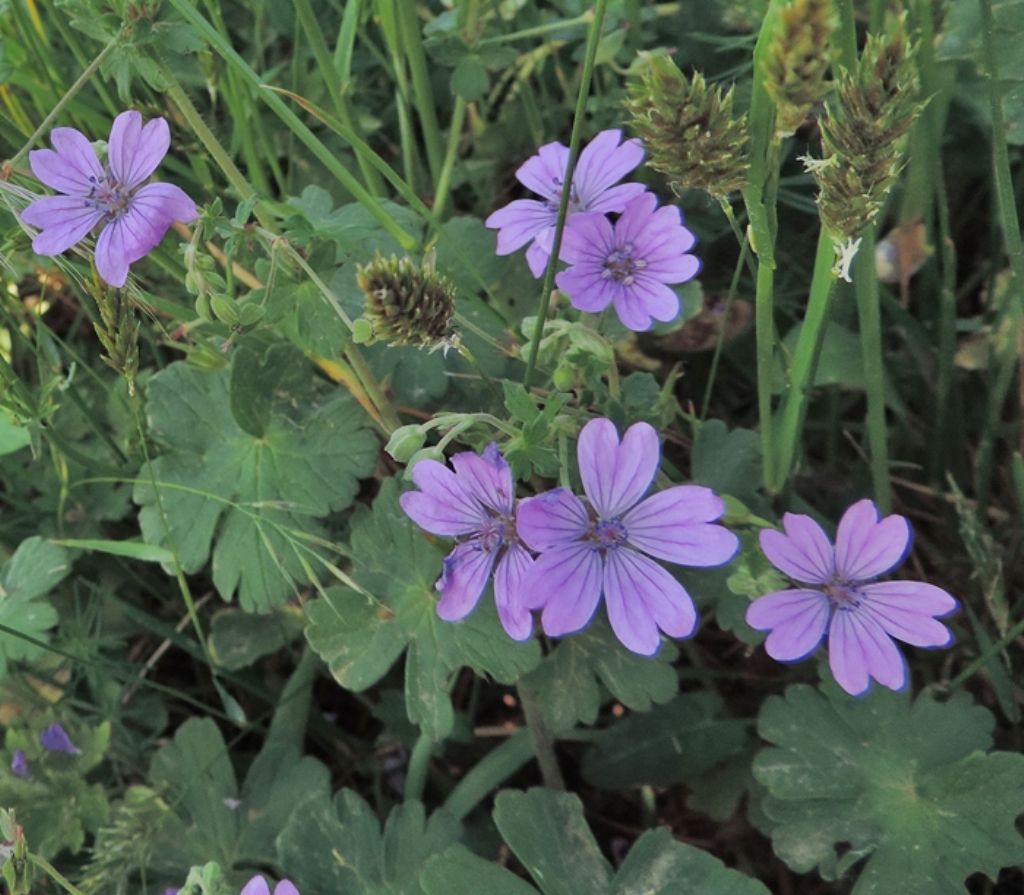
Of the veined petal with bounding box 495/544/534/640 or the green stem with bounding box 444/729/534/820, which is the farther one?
the green stem with bounding box 444/729/534/820

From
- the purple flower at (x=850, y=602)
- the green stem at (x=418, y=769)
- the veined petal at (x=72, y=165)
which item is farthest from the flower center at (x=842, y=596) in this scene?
the veined petal at (x=72, y=165)

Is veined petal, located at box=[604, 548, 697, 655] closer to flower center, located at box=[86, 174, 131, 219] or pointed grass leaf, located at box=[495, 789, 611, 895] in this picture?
pointed grass leaf, located at box=[495, 789, 611, 895]

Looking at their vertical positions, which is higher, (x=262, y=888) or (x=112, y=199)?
(x=112, y=199)

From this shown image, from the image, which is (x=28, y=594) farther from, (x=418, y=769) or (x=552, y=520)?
(x=552, y=520)

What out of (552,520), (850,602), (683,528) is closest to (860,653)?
(850,602)

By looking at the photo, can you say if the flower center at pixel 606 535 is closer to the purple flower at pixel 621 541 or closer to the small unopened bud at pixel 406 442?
the purple flower at pixel 621 541

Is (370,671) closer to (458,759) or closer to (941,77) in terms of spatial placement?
(458,759)

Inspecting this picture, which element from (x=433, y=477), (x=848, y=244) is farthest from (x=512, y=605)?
(x=848, y=244)

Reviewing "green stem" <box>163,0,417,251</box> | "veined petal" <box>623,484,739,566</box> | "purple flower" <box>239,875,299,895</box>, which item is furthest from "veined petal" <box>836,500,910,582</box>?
"purple flower" <box>239,875,299,895</box>
